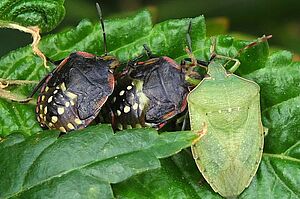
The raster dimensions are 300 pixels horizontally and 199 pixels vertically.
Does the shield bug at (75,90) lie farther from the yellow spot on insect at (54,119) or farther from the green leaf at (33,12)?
the green leaf at (33,12)

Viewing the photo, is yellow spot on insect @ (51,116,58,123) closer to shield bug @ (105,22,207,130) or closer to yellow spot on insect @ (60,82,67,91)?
yellow spot on insect @ (60,82,67,91)

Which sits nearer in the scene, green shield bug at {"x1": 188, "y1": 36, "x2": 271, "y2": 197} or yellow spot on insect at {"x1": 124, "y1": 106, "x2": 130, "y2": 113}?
green shield bug at {"x1": 188, "y1": 36, "x2": 271, "y2": 197}

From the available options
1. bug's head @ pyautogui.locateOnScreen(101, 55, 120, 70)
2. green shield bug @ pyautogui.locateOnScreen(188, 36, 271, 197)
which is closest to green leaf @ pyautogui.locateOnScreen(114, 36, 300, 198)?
green shield bug @ pyautogui.locateOnScreen(188, 36, 271, 197)

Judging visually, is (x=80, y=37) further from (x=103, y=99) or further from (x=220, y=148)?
(x=220, y=148)

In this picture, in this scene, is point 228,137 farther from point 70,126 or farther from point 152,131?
point 70,126

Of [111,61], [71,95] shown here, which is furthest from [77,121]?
[111,61]

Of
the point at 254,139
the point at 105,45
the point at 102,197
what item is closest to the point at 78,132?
the point at 102,197

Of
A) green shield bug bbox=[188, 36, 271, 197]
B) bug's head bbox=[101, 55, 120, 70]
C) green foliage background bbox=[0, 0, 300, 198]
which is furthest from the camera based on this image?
bug's head bbox=[101, 55, 120, 70]
